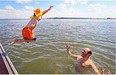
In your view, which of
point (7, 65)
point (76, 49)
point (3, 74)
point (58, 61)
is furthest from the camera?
point (76, 49)

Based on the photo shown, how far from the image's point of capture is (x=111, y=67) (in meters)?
7.15

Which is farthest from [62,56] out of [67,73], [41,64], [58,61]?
[67,73]

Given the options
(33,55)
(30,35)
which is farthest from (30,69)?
(33,55)

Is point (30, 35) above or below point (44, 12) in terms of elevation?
below

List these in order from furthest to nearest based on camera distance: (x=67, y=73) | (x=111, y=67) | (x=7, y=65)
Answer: (x=111, y=67) → (x=67, y=73) → (x=7, y=65)

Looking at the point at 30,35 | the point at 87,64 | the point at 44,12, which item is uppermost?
the point at 44,12

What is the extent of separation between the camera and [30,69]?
254 inches

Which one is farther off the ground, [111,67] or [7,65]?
[7,65]

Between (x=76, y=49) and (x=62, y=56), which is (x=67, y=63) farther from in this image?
(x=76, y=49)

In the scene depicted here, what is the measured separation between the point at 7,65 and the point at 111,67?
4.96 m

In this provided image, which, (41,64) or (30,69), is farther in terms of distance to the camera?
(41,64)

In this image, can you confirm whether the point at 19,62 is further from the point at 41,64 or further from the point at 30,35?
the point at 30,35

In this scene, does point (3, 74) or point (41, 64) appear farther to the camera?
point (41, 64)

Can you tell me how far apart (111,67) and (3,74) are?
5106mm
